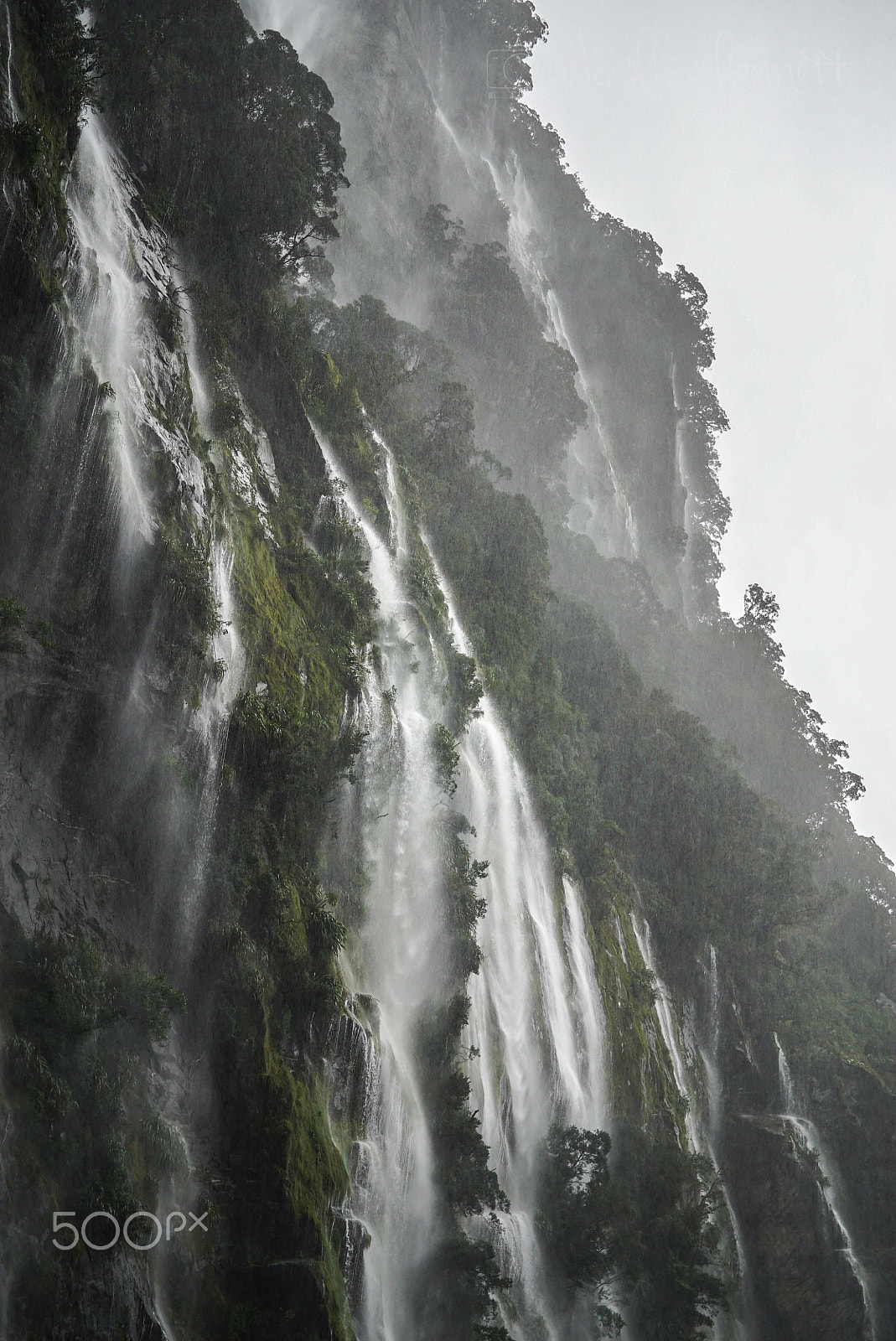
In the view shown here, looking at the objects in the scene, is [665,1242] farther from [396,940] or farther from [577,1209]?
[396,940]

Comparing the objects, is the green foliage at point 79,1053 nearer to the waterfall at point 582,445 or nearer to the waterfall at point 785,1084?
the waterfall at point 785,1084

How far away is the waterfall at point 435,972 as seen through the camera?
1575 centimetres

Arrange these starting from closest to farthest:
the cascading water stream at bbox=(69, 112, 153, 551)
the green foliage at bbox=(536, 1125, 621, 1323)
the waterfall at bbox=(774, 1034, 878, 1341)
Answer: the cascading water stream at bbox=(69, 112, 153, 551) < the green foliage at bbox=(536, 1125, 621, 1323) < the waterfall at bbox=(774, 1034, 878, 1341)

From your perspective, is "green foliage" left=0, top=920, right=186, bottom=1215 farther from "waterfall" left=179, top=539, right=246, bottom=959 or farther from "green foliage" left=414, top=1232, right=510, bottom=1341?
"green foliage" left=414, top=1232, right=510, bottom=1341

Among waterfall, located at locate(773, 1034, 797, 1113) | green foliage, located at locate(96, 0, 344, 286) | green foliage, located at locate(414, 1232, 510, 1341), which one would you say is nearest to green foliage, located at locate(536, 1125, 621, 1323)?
green foliage, located at locate(414, 1232, 510, 1341)

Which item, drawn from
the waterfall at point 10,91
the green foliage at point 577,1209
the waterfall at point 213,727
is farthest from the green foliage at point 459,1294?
→ the waterfall at point 10,91

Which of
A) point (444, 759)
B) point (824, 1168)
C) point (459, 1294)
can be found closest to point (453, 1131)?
point (459, 1294)

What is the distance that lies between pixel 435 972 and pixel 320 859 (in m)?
4.13

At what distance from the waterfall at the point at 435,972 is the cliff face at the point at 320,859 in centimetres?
11

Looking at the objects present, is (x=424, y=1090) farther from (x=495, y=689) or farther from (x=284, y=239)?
(x=284, y=239)

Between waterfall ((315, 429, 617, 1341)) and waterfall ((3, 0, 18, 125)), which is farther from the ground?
waterfall ((3, 0, 18, 125))

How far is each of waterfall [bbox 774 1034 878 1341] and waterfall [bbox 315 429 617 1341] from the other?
9399 millimetres

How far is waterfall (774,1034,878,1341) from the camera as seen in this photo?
2664 cm

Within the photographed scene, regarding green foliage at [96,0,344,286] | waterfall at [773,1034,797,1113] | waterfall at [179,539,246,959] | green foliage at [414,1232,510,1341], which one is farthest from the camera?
waterfall at [773,1034,797,1113]
